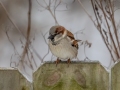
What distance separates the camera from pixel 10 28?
3881 mm

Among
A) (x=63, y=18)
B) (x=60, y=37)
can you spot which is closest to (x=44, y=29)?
(x=63, y=18)

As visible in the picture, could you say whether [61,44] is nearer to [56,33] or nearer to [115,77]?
[56,33]

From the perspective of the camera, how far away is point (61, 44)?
80.8 inches

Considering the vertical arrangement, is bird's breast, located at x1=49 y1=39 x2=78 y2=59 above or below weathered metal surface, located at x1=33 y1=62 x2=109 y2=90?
above

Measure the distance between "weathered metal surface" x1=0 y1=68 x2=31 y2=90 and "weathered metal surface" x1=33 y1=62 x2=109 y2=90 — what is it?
5 cm

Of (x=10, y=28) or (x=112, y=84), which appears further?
(x=10, y=28)

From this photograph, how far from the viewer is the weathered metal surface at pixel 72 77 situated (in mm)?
1654

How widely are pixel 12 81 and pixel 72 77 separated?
301mm

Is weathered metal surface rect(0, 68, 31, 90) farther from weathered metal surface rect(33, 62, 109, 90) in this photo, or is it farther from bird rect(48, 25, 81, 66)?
bird rect(48, 25, 81, 66)

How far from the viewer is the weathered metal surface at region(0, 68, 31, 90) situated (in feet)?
5.56

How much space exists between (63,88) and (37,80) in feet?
0.44

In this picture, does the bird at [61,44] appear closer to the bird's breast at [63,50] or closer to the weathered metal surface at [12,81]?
the bird's breast at [63,50]

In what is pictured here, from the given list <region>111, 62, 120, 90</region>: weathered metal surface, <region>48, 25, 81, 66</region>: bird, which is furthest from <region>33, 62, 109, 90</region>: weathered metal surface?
<region>48, 25, 81, 66</region>: bird

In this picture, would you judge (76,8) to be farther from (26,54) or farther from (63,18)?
(26,54)
